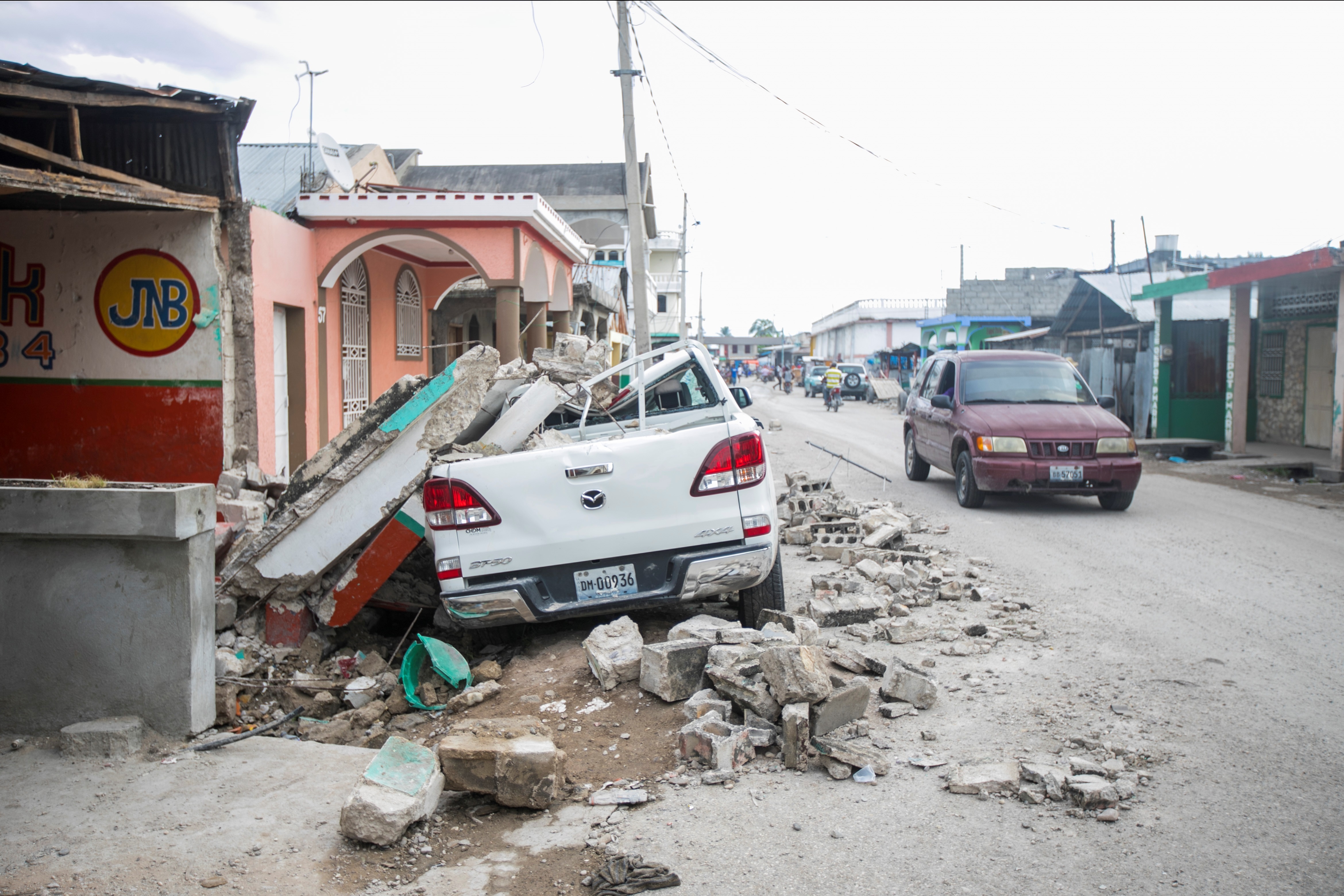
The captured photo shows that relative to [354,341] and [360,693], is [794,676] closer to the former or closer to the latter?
[360,693]

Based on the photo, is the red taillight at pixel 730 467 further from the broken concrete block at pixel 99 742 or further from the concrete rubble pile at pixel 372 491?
the broken concrete block at pixel 99 742

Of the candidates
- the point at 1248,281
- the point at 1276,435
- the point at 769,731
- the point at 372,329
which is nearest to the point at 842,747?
the point at 769,731

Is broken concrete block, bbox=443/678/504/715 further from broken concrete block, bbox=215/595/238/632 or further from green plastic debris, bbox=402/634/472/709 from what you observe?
broken concrete block, bbox=215/595/238/632

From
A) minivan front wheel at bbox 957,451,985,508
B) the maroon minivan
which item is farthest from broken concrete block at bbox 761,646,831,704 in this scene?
minivan front wheel at bbox 957,451,985,508

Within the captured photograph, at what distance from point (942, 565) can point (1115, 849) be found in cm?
444

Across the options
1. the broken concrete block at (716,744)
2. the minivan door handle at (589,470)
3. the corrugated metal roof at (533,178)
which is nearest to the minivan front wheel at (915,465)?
the minivan door handle at (589,470)

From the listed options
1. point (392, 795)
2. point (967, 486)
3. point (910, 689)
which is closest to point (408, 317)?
point (967, 486)

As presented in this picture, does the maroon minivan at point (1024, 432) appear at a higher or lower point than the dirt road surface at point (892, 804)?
higher

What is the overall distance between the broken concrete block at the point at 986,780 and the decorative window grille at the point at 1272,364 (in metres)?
17.2

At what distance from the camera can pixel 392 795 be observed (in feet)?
10.8

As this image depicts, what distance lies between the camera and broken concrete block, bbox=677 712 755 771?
12.2 feet

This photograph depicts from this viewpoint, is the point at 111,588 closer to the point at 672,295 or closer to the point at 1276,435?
the point at 1276,435

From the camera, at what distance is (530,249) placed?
43.7 feet

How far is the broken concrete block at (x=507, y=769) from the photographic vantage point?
11.3ft
